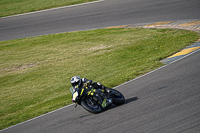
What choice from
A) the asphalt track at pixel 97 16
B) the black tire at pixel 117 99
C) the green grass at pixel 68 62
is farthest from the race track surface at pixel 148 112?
the asphalt track at pixel 97 16

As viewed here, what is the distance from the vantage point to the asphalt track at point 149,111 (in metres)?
6.93

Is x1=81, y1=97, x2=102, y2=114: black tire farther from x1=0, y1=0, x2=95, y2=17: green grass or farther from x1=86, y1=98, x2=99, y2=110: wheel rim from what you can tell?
x1=0, y1=0, x2=95, y2=17: green grass

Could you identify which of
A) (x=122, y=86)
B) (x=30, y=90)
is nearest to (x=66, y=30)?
(x=30, y=90)

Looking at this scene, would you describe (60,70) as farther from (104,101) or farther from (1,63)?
(104,101)

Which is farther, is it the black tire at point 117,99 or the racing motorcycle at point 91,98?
the black tire at point 117,99

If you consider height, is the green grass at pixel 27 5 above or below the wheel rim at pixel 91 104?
above

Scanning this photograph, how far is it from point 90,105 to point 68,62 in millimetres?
6556

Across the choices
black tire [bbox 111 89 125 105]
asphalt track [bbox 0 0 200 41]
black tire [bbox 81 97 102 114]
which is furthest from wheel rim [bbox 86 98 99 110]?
asphalt track [bbox 0 0 200 41]

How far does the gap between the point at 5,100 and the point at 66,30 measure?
340 inches

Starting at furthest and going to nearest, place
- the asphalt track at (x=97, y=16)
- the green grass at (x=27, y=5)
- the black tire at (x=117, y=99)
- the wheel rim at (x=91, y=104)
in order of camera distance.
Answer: the green grass at (x=27, y=5) < the asphalt track at (x=97, y=16) < the black tire at (x=117, y=99) < the wheel rim at (x=91, y=104)

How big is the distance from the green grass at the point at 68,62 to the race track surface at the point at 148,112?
1085 mm

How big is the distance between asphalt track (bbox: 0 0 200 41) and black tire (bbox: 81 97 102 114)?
10.3 metres

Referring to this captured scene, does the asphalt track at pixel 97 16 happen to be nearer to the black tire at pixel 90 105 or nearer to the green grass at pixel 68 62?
the green grass at pixel 68 62

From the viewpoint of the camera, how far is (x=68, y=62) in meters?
14.7
